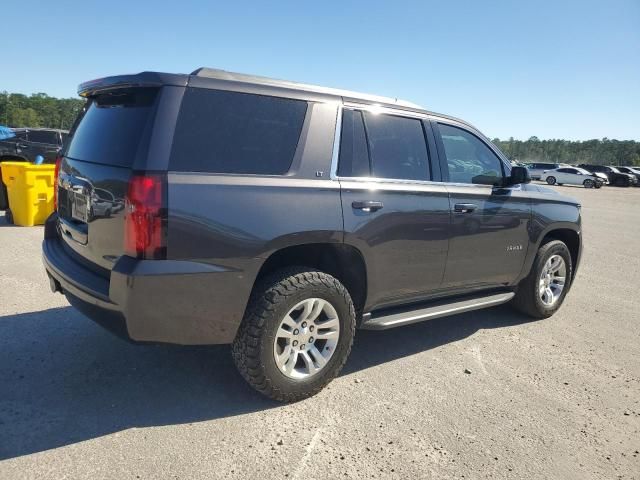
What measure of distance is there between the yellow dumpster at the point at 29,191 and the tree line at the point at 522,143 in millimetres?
64176

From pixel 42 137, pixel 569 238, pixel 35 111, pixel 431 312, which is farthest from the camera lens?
pixel 35 111

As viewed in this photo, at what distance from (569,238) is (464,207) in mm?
2119

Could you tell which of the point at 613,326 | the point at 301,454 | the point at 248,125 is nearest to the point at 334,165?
the point at 248,125

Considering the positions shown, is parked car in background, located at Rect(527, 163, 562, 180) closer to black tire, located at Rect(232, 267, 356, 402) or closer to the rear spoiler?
black tire, located at Rect(232, 267, 356, 402)

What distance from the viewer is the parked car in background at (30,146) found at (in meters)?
11.6

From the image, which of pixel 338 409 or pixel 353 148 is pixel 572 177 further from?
pixel 338 409

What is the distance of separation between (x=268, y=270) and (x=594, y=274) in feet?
20.4

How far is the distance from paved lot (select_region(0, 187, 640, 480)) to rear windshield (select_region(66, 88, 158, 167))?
4.86 ft


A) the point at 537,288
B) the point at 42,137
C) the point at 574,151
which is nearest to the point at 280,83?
the point at 537,288

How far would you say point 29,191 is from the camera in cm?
815

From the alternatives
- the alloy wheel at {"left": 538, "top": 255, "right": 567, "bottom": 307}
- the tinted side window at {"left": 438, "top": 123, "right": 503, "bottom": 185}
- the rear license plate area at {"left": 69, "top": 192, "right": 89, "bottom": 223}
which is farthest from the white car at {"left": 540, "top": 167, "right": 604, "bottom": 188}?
the rear license plate area at {"left": 69, "top": 192, "right": 89, "bottom": 223}

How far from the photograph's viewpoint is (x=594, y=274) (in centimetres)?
733

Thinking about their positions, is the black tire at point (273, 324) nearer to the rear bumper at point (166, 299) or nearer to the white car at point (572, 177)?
the rear bumper at point (166, 299)

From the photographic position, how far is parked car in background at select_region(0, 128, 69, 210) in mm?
11625
